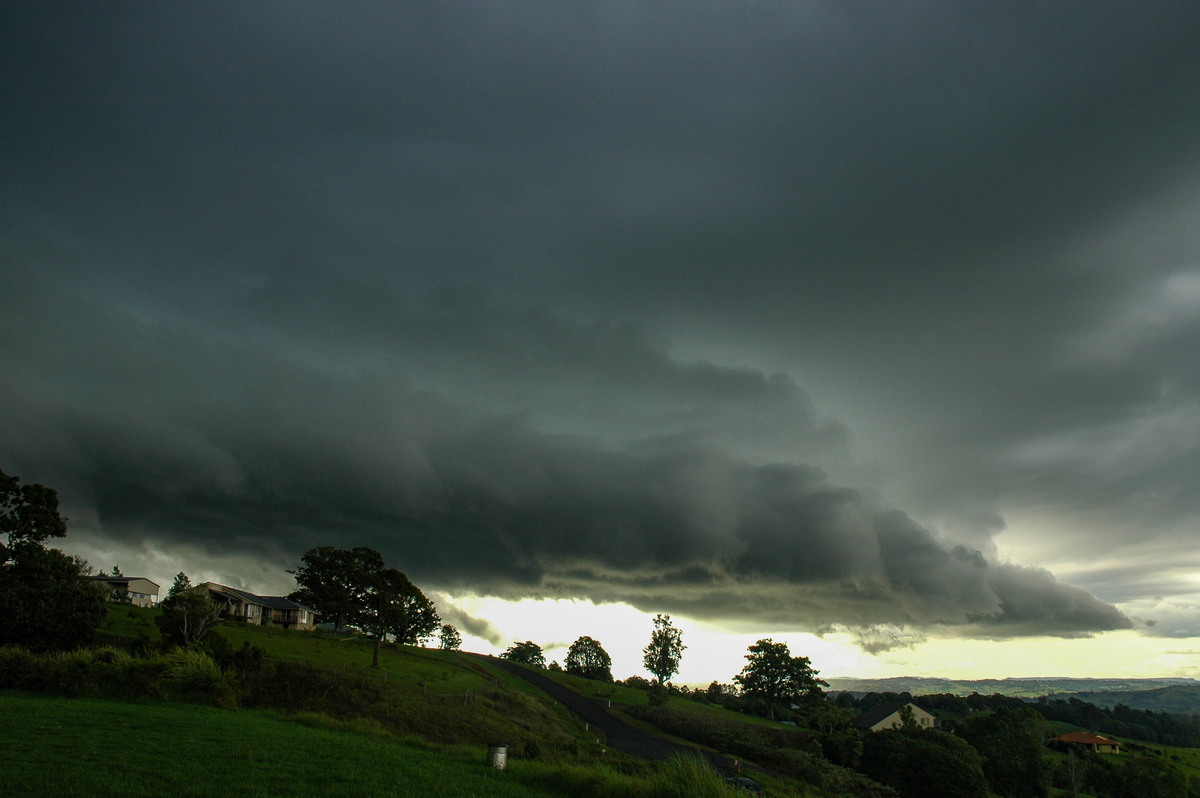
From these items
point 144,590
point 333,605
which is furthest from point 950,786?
point 144,590

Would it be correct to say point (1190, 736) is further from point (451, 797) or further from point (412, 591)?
point (451, 797)

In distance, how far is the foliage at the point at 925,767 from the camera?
199ft

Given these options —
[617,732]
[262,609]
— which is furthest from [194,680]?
[262,609]

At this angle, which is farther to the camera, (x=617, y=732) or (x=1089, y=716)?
(x=1089, y=716)

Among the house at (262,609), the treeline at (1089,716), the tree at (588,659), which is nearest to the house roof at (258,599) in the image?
the house at (262,609)

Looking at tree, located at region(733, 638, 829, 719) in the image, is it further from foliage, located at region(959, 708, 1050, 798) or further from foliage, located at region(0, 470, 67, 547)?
foliage, located at region(0, 470, 67, 547)

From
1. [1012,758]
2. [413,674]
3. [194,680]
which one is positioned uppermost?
[194,680]

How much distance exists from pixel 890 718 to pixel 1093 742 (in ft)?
117

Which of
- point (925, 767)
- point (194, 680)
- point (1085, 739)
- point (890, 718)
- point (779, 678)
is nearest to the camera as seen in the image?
point (194, 680)

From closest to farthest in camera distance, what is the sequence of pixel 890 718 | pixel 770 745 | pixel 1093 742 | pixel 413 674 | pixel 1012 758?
pixel 413 674, pixel 770 745, pixel 1012 758, pixel 890 718, pixel 1093 742

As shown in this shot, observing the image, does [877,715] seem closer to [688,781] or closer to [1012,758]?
[1012,758]

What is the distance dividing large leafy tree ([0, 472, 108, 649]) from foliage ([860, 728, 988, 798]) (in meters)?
66.5

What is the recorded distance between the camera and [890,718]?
102m

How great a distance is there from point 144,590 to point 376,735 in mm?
122144
